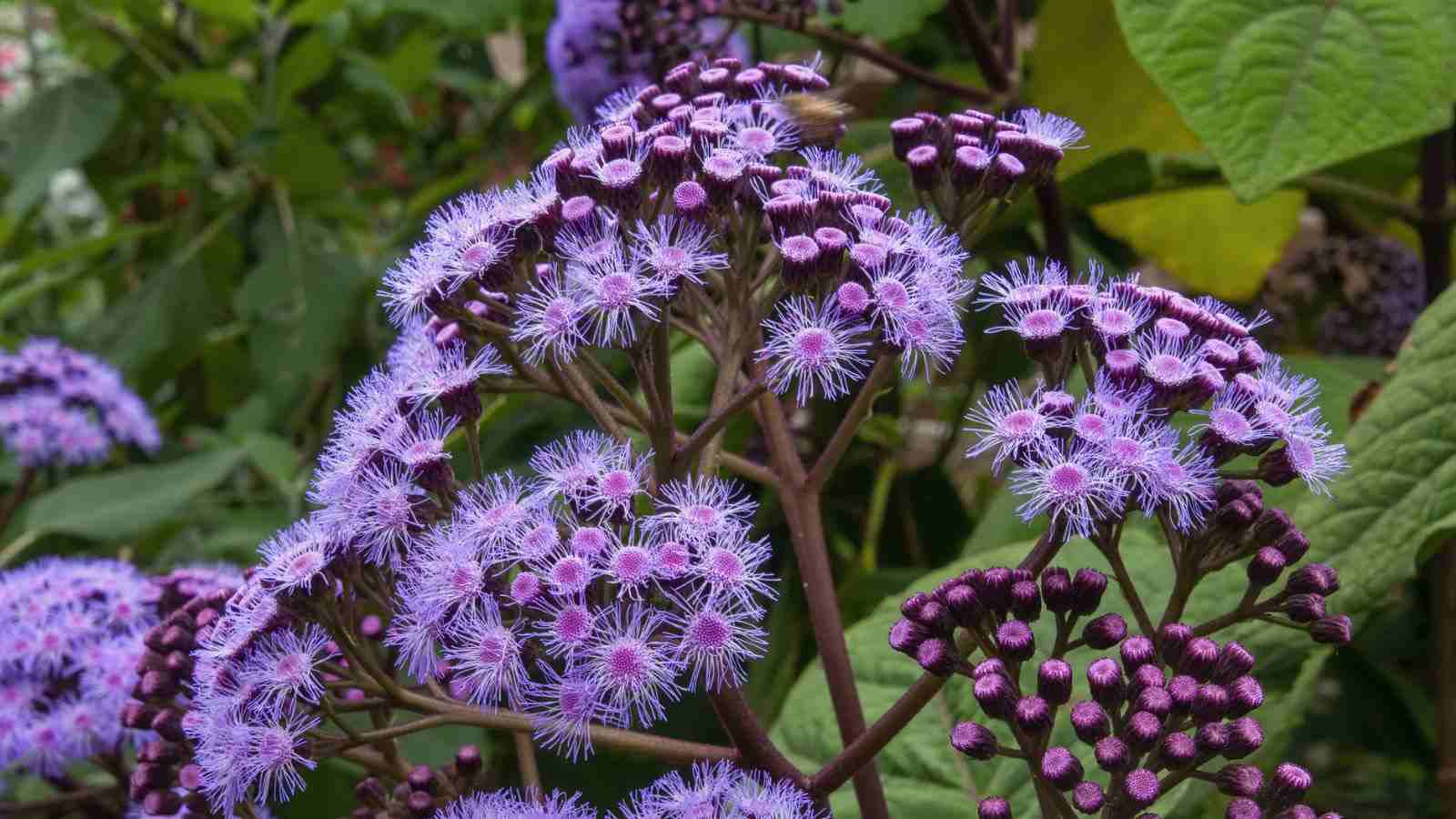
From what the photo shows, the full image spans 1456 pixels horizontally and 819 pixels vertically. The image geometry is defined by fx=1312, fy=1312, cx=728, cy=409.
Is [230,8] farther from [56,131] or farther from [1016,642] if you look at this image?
[1016,642]

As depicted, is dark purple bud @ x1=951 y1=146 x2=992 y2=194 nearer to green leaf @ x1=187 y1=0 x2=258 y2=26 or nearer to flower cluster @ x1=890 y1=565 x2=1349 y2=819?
flower cluster @ x1=890 y1=565 x2=1349 y2=819

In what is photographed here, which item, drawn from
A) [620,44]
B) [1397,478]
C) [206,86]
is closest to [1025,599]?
[1397,478]

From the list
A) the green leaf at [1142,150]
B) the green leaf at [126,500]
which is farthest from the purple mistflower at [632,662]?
the green leaf at [126,500]

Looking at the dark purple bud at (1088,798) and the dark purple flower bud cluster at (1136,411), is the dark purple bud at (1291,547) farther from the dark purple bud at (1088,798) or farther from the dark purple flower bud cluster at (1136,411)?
the dark purple bud at (1088,798)

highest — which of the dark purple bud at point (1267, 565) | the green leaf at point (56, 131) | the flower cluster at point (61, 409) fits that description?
the dark purple bud at point (1267, 565)

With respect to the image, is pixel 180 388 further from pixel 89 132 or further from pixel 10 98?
pixel 10 98

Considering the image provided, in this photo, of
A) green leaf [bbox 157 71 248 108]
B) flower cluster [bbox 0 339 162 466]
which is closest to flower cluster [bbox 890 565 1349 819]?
flower cluster [bbox 0 339 162 466]
